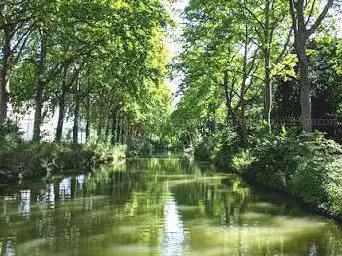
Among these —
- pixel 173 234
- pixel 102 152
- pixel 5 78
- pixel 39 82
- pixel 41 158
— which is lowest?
pixel 173 234

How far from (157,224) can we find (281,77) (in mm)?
24310

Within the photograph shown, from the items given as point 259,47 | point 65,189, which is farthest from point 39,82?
point 259,47

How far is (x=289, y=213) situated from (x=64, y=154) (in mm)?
18402

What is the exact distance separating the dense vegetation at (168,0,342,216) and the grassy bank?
3cm

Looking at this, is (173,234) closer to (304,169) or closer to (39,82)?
(304,169)

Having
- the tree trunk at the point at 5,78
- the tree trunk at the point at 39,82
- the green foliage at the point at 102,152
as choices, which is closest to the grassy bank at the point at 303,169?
the tree trunk at the point at 39,82

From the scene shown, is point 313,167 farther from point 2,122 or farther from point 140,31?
point 2,122

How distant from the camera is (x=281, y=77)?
3412 cm

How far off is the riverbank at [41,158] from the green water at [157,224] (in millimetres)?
1260

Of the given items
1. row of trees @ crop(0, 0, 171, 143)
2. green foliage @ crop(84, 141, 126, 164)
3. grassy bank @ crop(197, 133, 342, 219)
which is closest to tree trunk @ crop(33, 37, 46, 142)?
row of trees @ crop(0, 0, 171, 143)

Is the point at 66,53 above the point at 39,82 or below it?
above

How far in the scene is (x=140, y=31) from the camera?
20734 mm

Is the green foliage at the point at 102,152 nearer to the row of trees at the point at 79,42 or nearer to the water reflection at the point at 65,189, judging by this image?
the row of trees at the point at 79,42

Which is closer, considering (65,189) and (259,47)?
(65,189)
